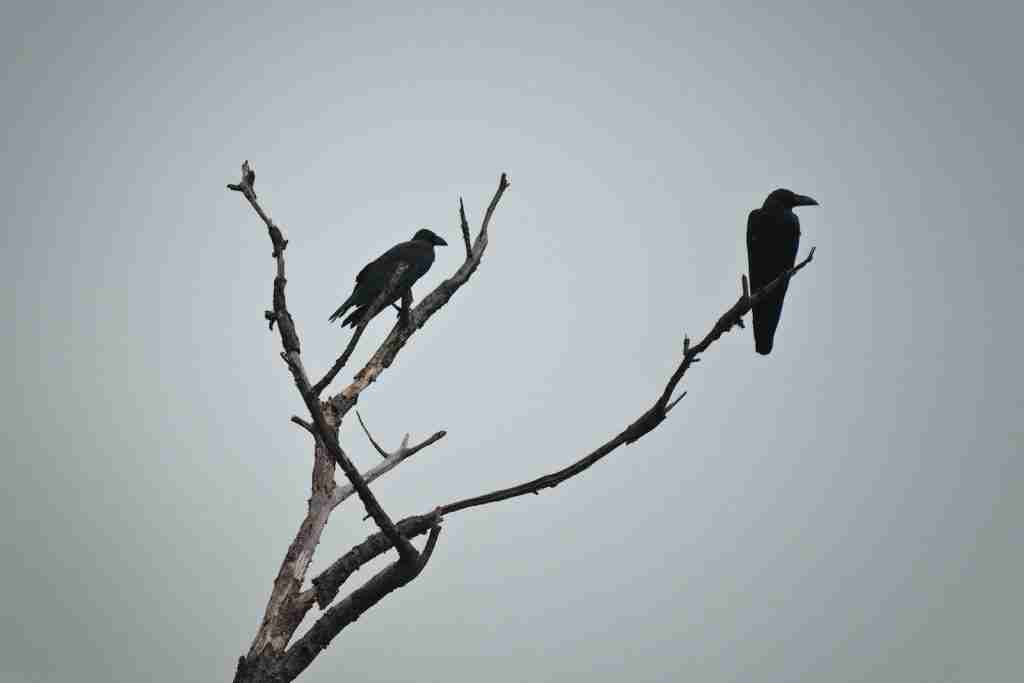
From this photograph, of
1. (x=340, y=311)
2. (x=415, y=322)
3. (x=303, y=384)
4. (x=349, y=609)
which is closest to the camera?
(x=303, y=384)

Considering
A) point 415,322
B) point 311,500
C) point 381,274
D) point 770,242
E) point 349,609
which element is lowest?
point 349,609

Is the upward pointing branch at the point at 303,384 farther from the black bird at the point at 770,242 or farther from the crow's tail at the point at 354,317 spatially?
the black bird at the point at 770,242

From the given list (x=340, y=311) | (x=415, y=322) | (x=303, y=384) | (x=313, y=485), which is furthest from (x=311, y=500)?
(x=340, y=311)

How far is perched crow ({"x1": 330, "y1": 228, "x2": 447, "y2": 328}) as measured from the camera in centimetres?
645

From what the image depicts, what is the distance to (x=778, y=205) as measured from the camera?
768 cm

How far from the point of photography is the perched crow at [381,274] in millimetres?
6453

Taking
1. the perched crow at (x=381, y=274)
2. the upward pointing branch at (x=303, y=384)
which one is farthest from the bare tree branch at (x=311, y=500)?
the perched crow at (x=381, y=274)

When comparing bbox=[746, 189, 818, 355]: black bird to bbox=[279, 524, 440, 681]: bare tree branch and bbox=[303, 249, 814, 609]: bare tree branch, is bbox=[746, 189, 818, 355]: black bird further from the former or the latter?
bbox=[279, 524, 440, 681]: bare tree branch

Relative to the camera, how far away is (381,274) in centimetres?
684

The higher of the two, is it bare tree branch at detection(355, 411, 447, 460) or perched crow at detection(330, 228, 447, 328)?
perched crow at detection(330, 228, 447, 328)

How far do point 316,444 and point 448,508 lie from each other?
108 cm

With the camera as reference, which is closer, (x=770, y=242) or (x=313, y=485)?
(x=313, y=485)

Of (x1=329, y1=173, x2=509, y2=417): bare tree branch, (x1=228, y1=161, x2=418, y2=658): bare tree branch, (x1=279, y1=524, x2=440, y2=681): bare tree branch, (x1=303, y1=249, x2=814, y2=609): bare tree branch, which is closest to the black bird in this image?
(x1=329, y1=173, x2=509, y2=417): bare tree branch

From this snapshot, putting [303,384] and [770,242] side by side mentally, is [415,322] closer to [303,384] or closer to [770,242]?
[303,384]
